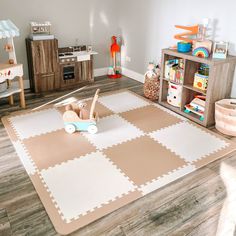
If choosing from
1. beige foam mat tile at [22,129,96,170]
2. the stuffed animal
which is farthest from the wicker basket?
beige foam mat tile at [22,129,96,170]

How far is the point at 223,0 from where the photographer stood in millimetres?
3033

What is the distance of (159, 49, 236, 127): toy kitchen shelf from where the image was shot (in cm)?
288

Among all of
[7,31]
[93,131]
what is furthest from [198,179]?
[7,31]

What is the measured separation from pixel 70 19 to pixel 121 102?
1679mm

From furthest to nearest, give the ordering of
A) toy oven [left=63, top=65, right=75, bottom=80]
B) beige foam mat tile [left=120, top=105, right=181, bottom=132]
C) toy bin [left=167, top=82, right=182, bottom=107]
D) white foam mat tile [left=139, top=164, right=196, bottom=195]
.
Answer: toy oven [left=63, top=65, right=75, bottom=80] → toy bin [left=167, top=82, right=182, bottom=107] → beige foam mat tile [left=120, top=105, right=181, bottom=132] → white foam mat tile [left=139, top=164, right=196, bottom=195]

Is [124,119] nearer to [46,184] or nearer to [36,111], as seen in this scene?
[36,111]

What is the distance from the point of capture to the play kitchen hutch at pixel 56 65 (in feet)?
12.6

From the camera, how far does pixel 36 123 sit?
3.11 meters

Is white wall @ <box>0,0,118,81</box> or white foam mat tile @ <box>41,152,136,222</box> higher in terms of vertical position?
white wall @ <box>0,0,118,81</box>

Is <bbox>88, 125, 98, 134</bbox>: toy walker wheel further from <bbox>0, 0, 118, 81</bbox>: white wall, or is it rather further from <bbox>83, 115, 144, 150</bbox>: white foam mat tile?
<bbox>0, 0, 118, 81</bbox>: white wall

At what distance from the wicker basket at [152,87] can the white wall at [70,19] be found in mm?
1415

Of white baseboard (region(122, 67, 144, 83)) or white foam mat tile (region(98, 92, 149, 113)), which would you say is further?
white baseboard (region(122, 67, 144, 83))

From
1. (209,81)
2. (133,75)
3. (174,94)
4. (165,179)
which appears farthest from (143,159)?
(133,75)

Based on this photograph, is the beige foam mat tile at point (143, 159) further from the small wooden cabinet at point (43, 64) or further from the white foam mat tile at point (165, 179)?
the small wooden cabinet at point (43, 64)
